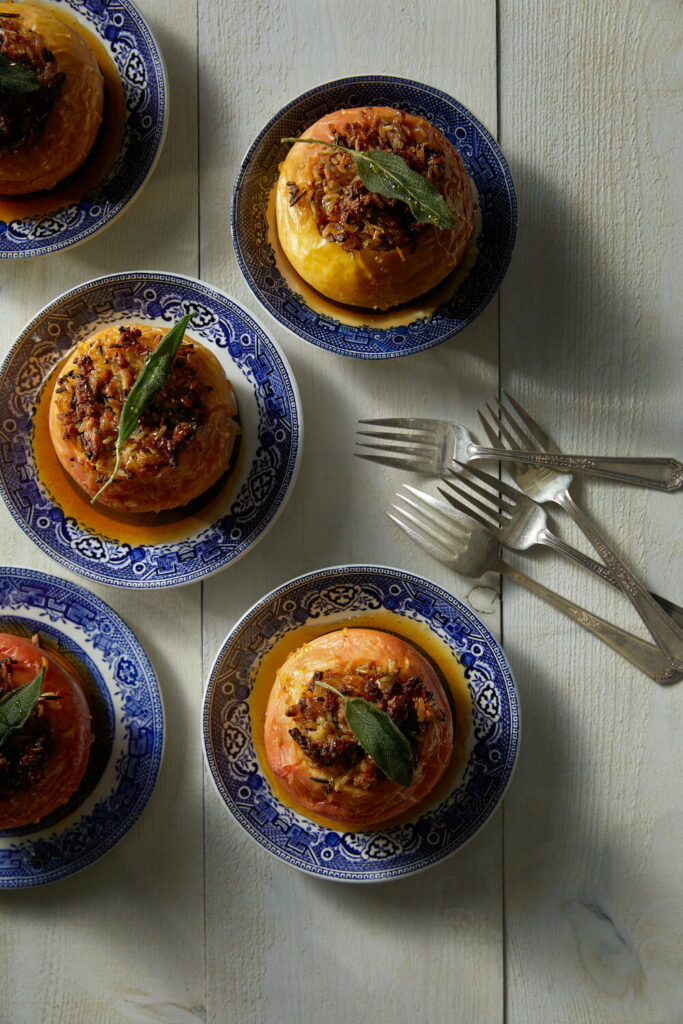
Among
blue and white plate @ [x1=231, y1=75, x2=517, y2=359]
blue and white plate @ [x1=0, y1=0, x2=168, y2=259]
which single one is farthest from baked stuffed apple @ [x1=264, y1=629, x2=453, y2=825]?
blue and white plate @ [x1=0, y1=0, x2=168, y2=259]

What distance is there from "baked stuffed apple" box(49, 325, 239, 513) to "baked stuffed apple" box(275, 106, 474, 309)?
30 cm

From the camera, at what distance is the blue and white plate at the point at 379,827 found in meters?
1.75

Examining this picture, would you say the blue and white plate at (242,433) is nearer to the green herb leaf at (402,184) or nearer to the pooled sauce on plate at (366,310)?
the pooled sauce on plate at (366,310)

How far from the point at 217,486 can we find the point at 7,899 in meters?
0.98

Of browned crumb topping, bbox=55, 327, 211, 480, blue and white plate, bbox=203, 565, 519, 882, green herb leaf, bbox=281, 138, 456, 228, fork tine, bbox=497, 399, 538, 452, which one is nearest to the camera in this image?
green herb leaf, bbox=281, 138, 456, 228

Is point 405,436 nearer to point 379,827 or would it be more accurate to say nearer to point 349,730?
point 349,730

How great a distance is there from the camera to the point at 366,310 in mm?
1771

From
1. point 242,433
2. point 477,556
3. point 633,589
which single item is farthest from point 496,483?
point 242,433

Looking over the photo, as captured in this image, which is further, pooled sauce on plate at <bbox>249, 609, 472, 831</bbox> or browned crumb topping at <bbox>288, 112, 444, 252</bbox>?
pooled sauce on plate at <bbox>249, 609, 472, 831</bbox>

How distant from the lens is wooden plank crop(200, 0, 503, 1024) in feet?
6.08

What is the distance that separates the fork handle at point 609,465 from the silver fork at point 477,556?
145 mm

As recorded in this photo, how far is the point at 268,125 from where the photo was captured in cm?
176

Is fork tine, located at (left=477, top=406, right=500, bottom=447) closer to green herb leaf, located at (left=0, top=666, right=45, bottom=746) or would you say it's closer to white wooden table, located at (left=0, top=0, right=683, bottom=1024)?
white wooden table, located at (left=0, top=0, right=683, bottom=1024)

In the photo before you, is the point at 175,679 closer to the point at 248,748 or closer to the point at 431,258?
the point at 248,748
